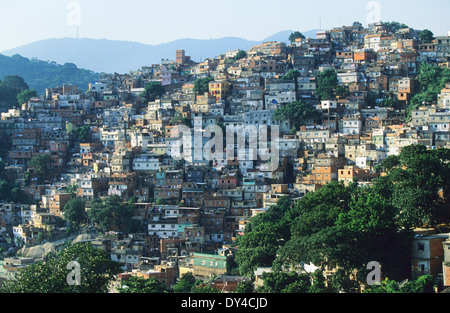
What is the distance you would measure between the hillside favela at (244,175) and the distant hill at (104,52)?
56.6 meters

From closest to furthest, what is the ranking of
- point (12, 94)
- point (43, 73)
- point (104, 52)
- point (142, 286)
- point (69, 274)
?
1. point (69, 274)
2. point (142, 286)
3. point (12, 94)
4. point (43, 73)
5. point (104, 52)

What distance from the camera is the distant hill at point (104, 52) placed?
103062mm

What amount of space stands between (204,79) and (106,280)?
71.6ft

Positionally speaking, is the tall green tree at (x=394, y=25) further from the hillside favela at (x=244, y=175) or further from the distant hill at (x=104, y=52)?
the distant hill at (x=104, y=52)

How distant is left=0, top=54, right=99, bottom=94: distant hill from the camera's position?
67.8 m

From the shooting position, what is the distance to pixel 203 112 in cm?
3494

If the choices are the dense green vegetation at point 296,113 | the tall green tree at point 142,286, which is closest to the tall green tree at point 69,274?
the tall green tree at point 142,286

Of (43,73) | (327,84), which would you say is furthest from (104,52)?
(327,84)

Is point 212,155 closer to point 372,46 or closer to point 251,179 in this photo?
point 251,179

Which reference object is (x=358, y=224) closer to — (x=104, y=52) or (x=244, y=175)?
(x=244, y=175)

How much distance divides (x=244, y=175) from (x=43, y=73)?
45388 mm

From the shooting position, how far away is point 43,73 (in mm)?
70438

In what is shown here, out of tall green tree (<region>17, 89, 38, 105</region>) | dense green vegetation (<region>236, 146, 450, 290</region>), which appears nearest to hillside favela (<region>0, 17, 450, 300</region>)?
dense green vegetation (<region>236, 146, 450, 290</region>)

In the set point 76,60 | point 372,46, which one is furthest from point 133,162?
point 76,60
